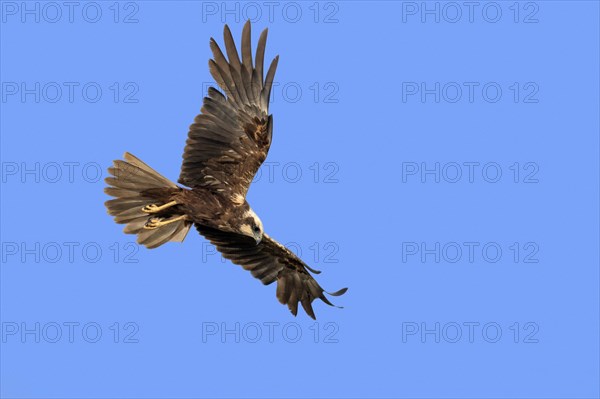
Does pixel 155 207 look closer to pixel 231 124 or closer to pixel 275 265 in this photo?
pixel 231 124

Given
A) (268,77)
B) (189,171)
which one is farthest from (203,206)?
(268,77)

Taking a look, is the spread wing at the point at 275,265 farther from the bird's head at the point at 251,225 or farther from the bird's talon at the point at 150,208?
the bird's talon at the point at 150,208

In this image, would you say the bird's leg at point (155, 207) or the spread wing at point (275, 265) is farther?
the spread wing at point (275, 265)

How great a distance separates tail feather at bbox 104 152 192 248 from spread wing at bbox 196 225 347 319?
50cm

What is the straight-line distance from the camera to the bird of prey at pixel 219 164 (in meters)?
15.2

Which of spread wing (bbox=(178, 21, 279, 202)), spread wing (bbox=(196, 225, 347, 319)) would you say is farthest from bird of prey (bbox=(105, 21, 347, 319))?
spread wing (bbox=(196, 225, 347, 319))

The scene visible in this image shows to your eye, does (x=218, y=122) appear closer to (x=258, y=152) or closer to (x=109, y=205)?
(x=258, y=152)

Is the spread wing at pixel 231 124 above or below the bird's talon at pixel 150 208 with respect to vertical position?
above

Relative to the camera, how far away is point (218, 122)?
1520cm

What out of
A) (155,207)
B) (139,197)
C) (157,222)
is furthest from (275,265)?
(139,197)

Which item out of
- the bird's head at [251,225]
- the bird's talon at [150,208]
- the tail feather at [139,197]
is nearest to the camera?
the tail feather at [139,197]

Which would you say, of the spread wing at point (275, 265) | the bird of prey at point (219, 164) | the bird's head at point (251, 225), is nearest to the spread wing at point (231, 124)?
the bird of prey at point (219, 164)

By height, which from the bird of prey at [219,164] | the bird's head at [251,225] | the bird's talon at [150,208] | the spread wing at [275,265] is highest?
the bird of prey at [219,164]

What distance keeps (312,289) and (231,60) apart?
3.15 metres
